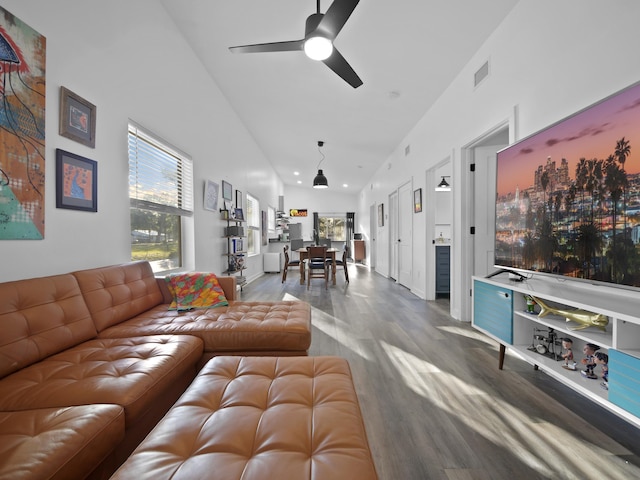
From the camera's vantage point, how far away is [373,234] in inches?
361

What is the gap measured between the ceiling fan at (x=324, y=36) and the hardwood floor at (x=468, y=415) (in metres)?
2.34

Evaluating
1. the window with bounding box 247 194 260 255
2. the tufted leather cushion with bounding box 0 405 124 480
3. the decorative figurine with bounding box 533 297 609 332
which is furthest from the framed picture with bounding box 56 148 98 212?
the window with bounding box 247 194 260 255

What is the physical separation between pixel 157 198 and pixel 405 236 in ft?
13.9

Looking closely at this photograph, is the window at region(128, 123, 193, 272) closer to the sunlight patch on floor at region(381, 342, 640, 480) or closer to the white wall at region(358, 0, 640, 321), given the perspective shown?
the sunlight patch on floor at region(381, 342, 640, 480)

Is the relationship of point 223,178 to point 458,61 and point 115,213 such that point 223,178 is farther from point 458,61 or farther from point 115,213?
point 458,61

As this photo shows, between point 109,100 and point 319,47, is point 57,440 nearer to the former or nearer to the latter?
point 109,100

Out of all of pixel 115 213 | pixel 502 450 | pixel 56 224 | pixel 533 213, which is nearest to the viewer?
pixel 502 450

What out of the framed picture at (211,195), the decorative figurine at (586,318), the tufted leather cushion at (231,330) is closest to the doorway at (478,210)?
the decorative figurine at (586,318)

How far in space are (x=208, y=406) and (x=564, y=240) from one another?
201 cm

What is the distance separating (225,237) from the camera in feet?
14.6

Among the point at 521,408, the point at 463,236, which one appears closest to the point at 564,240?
the point at 521,408

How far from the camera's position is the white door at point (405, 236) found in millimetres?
5234

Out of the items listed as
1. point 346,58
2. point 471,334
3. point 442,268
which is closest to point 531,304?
point 471,334

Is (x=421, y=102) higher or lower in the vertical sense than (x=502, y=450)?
higher
